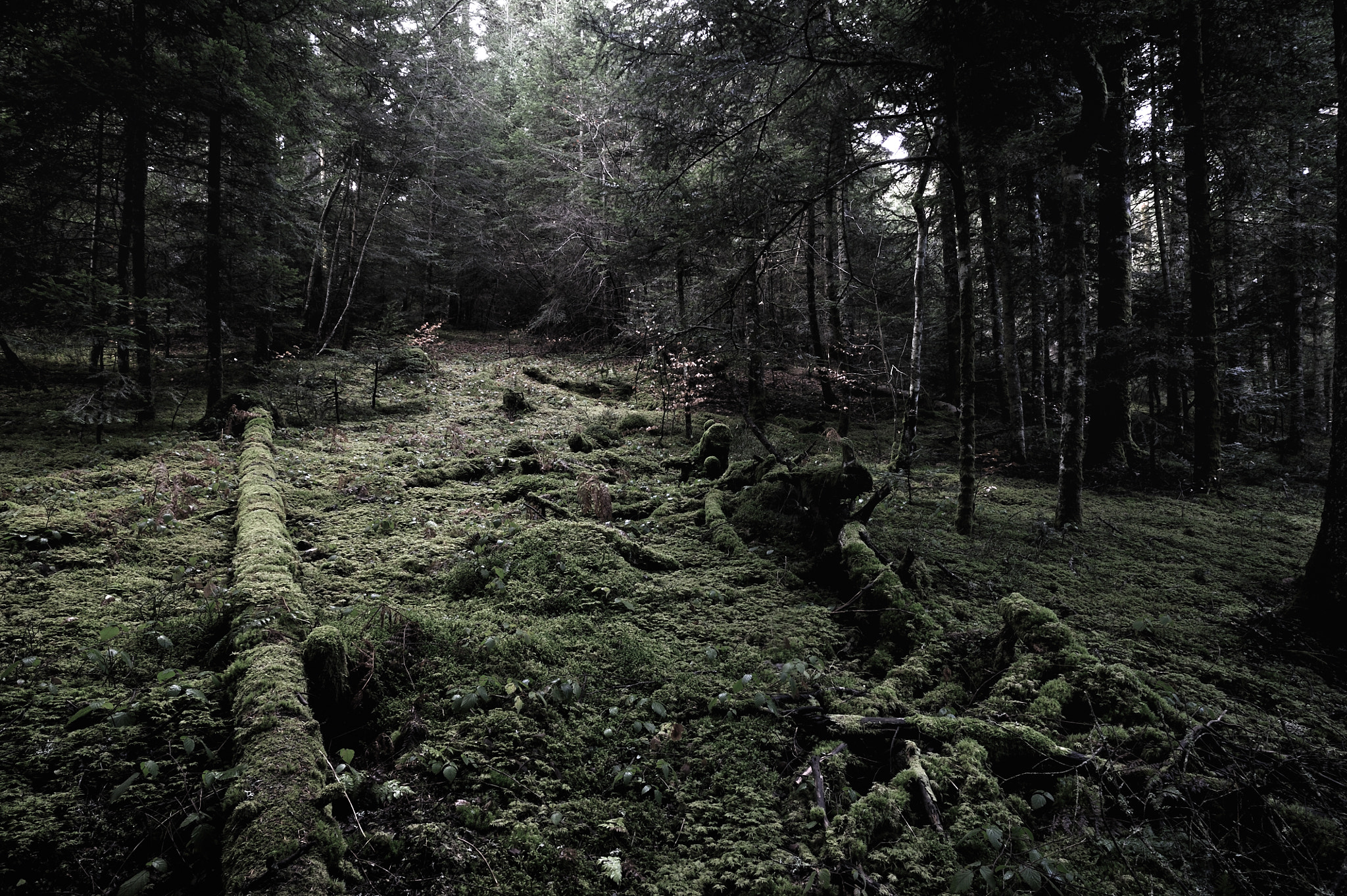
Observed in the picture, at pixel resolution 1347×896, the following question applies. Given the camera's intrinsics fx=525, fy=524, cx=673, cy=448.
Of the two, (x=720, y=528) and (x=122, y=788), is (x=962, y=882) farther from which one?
(x=720, y=528)

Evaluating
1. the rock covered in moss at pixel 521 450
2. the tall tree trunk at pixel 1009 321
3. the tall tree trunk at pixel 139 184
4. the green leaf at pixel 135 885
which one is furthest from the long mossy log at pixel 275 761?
the tall tree trunk at pixel 1009 321

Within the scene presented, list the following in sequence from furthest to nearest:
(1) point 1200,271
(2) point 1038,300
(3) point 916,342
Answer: (2) point 1038,300 < (3) point 916,342 < (1) point 1200,271

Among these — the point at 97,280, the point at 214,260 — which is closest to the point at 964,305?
the point at 97,280

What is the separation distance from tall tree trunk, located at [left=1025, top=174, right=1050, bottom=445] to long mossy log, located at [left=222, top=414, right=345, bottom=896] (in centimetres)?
1370

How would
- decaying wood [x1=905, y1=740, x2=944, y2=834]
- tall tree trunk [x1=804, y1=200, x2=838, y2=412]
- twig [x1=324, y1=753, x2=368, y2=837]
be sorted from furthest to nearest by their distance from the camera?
1. tall tree trunk [x1=804, y1=200, x2=838, y2=412]
2. decaying wood [x1=905, y1=740, x2=944, y2=834]
3. twig [x1=324, y1=753, x2=368, y2=837]

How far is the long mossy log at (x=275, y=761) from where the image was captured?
6.96 feet

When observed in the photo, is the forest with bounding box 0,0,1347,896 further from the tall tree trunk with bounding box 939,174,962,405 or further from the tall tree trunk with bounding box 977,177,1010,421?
the tall tree trunk with bounding box 977,177,1010,421

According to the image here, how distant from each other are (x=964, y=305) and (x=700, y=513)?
443 cm

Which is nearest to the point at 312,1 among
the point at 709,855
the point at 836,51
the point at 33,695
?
the point at 836,51

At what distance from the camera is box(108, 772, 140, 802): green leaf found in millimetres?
2406

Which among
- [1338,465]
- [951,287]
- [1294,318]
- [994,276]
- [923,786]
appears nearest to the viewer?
[923,786]

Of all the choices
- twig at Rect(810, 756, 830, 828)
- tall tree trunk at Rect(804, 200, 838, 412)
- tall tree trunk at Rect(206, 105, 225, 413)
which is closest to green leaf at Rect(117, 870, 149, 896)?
twig at Rect(810, 756, 830, 828)

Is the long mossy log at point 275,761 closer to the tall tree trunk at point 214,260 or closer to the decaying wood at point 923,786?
the decaying wood at point 923,786

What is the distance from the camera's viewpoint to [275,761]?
255cm
